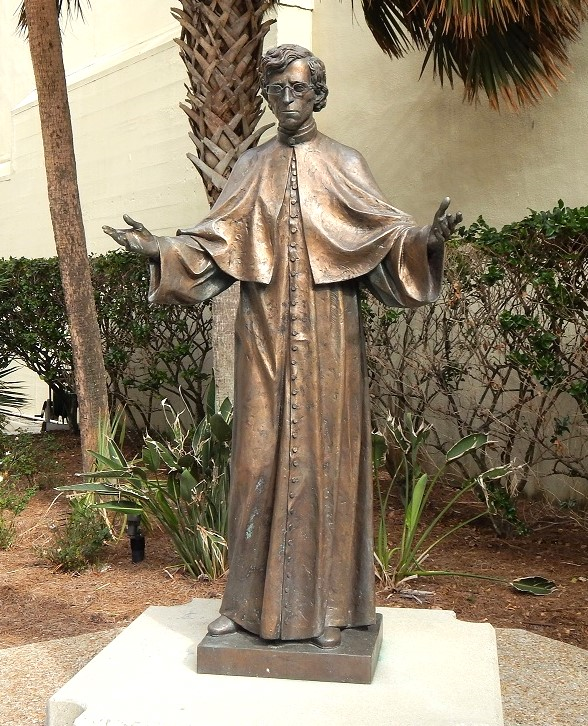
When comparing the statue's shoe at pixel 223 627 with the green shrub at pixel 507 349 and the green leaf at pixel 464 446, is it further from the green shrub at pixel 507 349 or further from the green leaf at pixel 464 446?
the green shrub at pixel 507 349

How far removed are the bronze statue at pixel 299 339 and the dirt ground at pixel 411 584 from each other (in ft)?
8.04

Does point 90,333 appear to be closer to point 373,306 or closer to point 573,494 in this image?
point 373,306

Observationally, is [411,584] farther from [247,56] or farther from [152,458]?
[247,56]

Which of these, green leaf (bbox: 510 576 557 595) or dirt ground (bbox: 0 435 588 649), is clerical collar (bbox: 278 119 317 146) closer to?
dirt ground (bbox: 0 435 588 649)

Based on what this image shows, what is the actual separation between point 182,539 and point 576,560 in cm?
275

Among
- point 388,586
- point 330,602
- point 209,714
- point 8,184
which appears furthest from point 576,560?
point 8,184

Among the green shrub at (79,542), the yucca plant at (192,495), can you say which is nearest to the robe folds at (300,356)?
the yucca plant at (192,495)

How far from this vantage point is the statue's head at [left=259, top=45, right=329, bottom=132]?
10.7 ft

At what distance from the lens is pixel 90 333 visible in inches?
296

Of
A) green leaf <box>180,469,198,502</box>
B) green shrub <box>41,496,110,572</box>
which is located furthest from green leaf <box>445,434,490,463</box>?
green shrub <box>41,496,110,572</box>

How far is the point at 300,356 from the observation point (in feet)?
10.8

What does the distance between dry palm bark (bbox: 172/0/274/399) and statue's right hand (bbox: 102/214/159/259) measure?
329 cm

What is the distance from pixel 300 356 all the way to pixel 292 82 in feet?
3.09

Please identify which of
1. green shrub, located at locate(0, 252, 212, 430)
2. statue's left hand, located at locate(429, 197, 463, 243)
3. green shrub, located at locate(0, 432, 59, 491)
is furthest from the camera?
green shrub, located at locate(0, 252, 212, 430)
